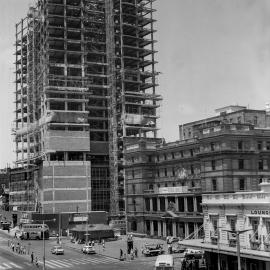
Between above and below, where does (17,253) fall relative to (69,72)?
below

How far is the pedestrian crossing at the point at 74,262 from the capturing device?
81188 millimetres

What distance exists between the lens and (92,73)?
165 m

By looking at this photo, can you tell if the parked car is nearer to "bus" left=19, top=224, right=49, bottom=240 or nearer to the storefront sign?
the storefront sign

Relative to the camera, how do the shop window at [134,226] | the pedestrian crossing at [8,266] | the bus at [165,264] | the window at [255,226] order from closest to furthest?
the window at [255,226], the bus at [165,264], the pedestrian crossing at [8,266], the shop window at [134,226]

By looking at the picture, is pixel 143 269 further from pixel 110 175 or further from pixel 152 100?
pixel 152 100

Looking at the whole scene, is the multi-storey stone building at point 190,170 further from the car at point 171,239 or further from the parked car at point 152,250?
the parked car at point 152,250

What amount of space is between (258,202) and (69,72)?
118784 millimetres

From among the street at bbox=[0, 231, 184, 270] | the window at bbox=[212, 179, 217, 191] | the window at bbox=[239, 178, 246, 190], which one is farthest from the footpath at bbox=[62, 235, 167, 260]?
the window at bbox=[239, 178, 246, 190]

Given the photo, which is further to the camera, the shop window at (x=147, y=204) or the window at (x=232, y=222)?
the shop window at (x=147, y=204)

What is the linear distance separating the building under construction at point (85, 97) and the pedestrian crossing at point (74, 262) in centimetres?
5885

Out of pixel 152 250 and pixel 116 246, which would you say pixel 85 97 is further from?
pixel 152 250

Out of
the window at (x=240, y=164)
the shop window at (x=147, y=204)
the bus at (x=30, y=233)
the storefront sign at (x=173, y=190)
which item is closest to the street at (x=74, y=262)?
the storefront sign at (x=173, y=190)

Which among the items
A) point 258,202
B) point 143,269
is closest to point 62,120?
point 143,269

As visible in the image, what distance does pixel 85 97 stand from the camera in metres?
157
